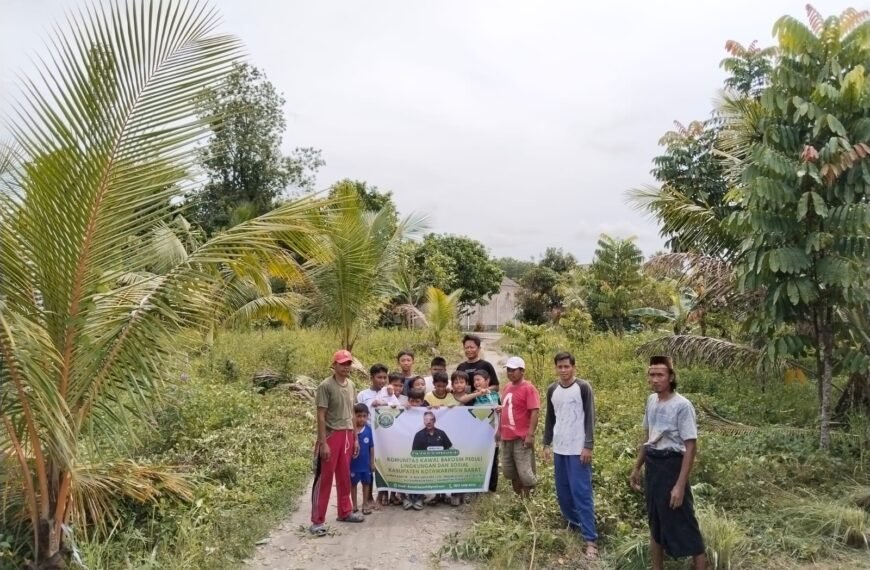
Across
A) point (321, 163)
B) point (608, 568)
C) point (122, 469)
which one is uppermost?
point (321, 163)

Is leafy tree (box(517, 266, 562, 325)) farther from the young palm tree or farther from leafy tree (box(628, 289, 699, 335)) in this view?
the young palm tree

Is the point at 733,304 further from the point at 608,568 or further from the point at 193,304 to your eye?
the point at 193,304

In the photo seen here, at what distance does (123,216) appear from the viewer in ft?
12.0

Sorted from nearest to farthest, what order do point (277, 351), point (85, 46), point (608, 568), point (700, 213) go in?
point (85, 46), point (608, 568), point (700, 213), point (277, 351)

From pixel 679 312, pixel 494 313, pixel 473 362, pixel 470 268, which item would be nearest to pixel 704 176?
pixel 679 312

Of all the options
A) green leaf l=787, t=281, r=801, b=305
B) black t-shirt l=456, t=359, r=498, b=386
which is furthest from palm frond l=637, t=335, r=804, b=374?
black t-shirt l=456, t=359, r=498, b=386

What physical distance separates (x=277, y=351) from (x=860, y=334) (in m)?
10.7

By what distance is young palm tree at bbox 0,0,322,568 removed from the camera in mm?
3398

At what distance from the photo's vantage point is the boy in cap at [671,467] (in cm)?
370

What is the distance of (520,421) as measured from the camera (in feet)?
16.9

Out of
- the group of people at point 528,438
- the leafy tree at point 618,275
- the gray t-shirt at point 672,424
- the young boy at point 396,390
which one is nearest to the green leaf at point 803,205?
the group of people at point 528,438

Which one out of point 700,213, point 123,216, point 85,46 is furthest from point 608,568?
point 700,213

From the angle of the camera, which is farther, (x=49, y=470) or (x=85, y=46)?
(x=49, y=470)

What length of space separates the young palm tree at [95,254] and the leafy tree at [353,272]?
4.76 m
